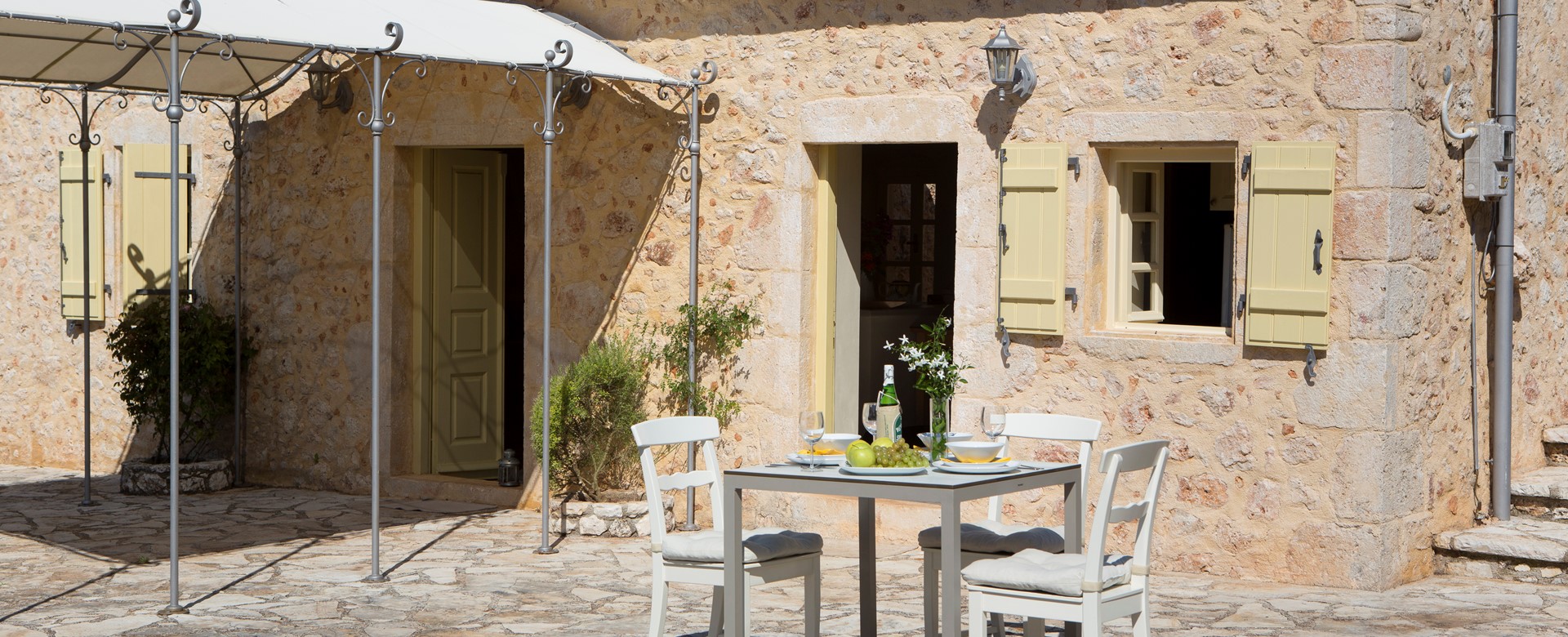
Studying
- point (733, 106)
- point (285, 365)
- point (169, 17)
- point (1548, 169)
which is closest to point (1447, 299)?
point (1548, 169)

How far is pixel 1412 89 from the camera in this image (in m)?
6.51

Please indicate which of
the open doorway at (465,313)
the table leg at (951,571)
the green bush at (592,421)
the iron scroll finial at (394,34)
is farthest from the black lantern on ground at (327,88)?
the table leg at (951,571)

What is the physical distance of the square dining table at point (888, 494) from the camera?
15.0ft

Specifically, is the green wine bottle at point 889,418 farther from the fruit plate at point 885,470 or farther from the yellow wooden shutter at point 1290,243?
the yellow wooden shutter at point 1290,243

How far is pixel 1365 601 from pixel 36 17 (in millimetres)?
5157

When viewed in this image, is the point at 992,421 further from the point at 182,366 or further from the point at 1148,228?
the point at 182,366

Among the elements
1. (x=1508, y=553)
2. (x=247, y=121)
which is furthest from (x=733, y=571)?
(x=247, y=121)

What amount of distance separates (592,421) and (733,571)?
3166 millimetres

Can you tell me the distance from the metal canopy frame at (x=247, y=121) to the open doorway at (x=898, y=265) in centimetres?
84

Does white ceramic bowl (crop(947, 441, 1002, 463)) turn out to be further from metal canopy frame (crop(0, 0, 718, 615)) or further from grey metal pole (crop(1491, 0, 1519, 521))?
grey metal pole (crop(1491, 0, 1519, 521))

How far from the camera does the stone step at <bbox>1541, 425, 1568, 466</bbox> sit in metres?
7.81

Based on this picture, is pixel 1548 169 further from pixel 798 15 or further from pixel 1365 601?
pixel 798 15

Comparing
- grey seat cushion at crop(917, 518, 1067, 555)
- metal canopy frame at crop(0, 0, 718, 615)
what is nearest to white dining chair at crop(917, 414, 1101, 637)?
grey seat cushion at crop(917, 518, 1067, 555)

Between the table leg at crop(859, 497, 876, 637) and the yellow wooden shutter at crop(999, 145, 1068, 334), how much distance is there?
2259mm
